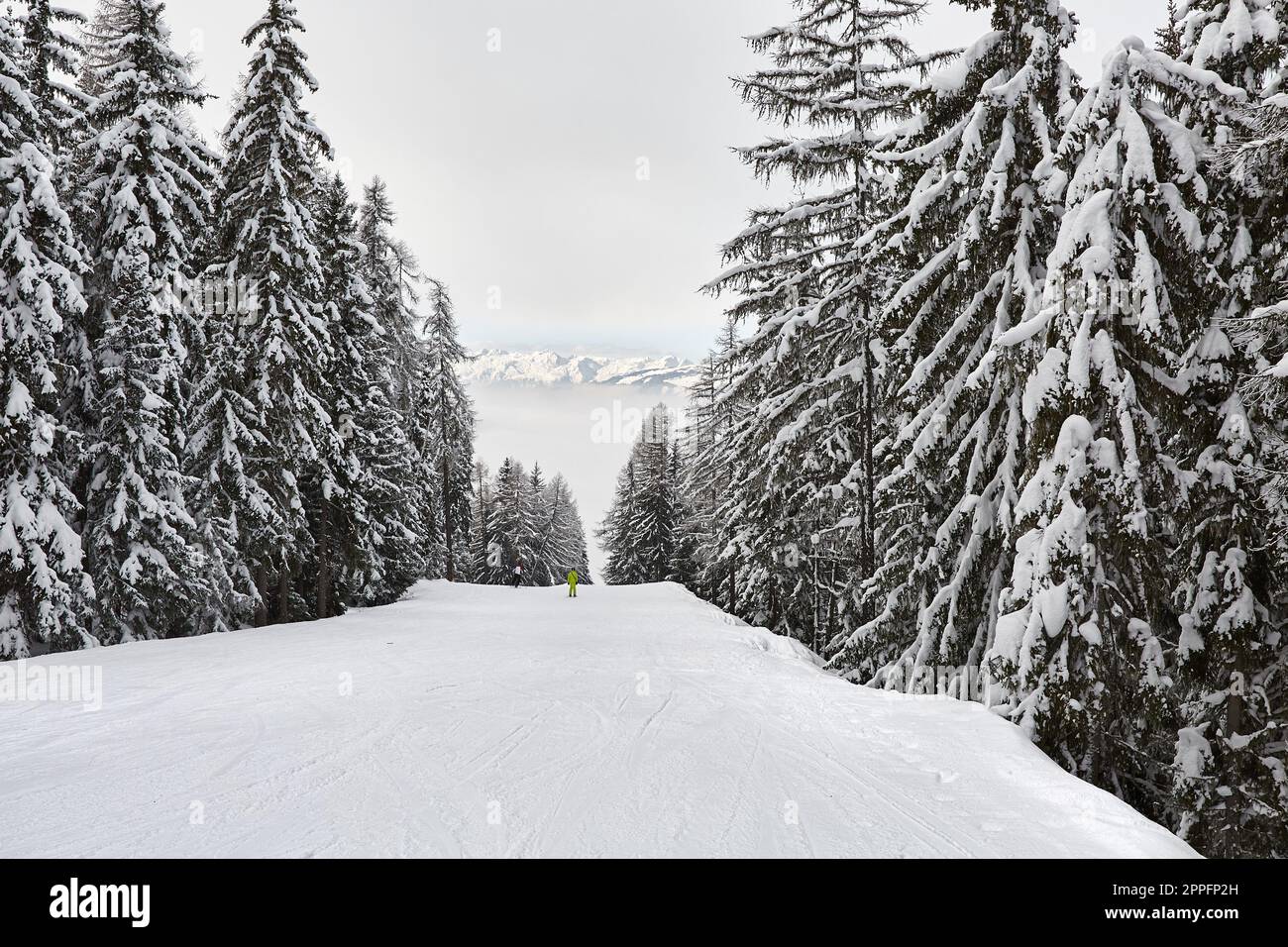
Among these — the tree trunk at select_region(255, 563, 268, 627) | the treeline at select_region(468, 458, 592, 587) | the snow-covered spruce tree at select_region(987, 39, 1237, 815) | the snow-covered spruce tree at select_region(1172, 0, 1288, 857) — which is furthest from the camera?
the treeline at select_region(468, 458, 592, 587)

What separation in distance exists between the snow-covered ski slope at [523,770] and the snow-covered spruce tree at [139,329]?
3373 mm

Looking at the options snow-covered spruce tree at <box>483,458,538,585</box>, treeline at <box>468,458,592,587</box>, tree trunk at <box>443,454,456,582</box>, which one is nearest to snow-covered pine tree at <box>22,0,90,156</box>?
tree trunk at <box>443,454,456,582</box>

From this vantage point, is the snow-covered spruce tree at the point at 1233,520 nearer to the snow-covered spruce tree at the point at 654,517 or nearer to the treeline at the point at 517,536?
the snow-covered spruce tree at the point at 654,517

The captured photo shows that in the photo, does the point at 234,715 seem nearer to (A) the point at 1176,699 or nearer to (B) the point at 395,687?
(B) the point at 395,687

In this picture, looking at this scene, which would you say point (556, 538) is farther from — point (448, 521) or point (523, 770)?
point (523, 770)

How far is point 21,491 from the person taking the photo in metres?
11.5

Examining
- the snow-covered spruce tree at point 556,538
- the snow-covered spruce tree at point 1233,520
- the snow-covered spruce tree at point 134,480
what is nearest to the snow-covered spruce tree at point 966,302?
the snow-covered spruce tree at point 1233,520

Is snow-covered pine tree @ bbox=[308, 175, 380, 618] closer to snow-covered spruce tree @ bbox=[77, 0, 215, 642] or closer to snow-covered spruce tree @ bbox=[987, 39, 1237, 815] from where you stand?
snow-covered spruce tree @ bbox=[77, 0, 215, 642]

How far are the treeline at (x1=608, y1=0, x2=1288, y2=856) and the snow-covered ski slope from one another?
1.48 meters

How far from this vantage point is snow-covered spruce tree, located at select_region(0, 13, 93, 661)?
444 inches

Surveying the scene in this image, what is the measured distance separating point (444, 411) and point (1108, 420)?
106 feet

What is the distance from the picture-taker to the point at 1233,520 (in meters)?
6.69
